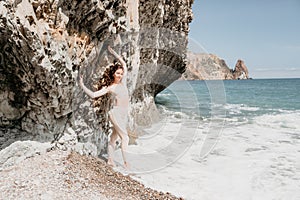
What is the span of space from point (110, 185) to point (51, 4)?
2.89m

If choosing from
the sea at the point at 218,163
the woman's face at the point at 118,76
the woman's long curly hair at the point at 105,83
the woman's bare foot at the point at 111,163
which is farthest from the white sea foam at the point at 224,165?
the woman's face at the point at 118,76

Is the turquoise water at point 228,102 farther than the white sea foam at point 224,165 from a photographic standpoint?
Yes

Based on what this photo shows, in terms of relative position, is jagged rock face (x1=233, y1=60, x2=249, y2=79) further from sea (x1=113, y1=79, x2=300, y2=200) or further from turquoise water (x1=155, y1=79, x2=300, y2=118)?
sea (x1=113, y1=79, x2=300, y2=200)

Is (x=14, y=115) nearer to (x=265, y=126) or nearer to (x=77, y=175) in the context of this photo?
(x=77, y=175)

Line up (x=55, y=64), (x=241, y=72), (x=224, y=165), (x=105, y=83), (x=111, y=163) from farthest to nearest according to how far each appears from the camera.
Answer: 1. (x=241, y=72)
2. (x=224, y=165)
3. (x=105, y=83)
4. (x=111, y=163)
5. (x=55, y=64)

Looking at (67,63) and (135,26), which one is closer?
(67,63)

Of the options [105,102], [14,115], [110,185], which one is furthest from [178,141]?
[14,115]

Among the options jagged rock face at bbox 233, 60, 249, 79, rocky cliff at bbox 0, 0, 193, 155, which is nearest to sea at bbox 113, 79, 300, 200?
rocky cliff at bbox 0, 0, 193, 155

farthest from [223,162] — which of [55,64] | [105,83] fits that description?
[55,64]

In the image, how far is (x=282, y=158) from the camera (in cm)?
721

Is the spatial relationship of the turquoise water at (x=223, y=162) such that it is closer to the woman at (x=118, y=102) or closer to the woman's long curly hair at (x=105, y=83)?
the woman at (x=118, y=102)

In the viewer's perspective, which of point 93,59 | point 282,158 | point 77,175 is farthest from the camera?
point 282,158

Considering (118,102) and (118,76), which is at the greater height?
(118,76)

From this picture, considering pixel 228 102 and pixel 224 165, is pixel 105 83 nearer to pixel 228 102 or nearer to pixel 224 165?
pixel 224 165
